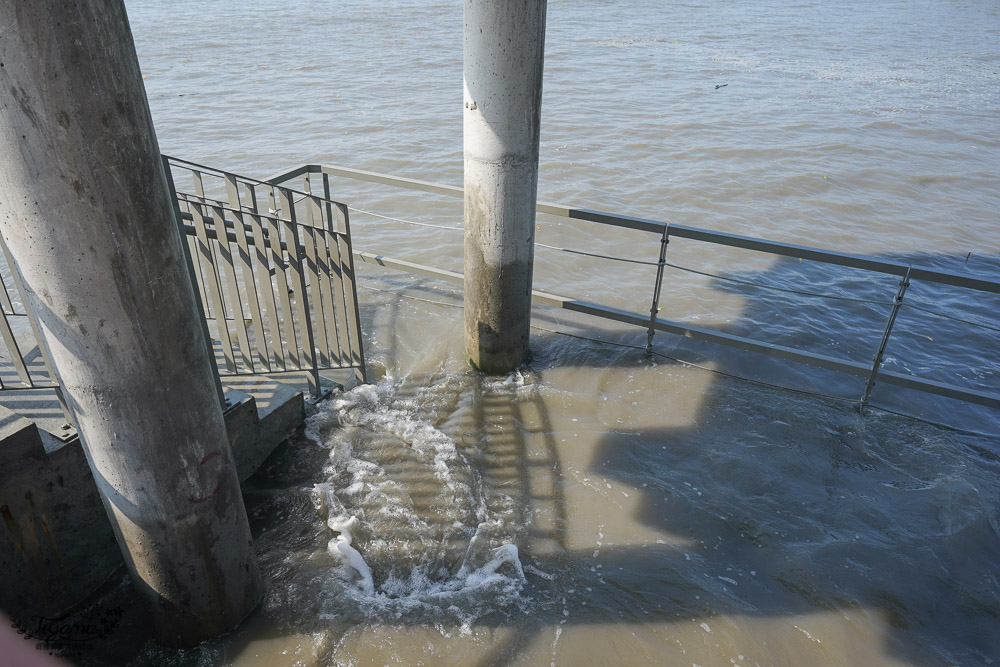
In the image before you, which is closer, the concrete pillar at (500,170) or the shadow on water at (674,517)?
the shadow on water at (674,517)

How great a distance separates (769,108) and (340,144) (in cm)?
995

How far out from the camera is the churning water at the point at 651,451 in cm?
354

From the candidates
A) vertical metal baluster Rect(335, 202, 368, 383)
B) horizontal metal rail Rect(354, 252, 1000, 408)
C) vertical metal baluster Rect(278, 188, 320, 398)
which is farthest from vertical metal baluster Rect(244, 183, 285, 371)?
horizontal metal rail Rect(354, 252, 1000, 408)

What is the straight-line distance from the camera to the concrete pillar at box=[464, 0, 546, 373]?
15.4 ft

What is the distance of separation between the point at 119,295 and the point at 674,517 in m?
3.36

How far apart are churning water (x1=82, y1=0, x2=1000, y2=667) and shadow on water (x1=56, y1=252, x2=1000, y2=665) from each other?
0.7 inches

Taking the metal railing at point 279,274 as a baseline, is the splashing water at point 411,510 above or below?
below

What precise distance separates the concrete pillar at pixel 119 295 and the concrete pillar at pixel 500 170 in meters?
2.77

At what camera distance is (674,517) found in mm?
4305

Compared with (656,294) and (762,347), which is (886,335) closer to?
(762,347)

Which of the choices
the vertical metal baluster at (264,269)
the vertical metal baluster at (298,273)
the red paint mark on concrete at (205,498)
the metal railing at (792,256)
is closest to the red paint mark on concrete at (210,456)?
the red paint mark on concrete at (205,498)

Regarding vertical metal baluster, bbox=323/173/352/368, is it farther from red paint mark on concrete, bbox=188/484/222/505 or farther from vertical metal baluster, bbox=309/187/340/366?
red paint mark on concrete, bbox=188/484/222/505

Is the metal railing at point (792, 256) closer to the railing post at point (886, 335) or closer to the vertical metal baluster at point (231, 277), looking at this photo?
the railing post at point (886, 335)

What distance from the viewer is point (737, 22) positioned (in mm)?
28391
